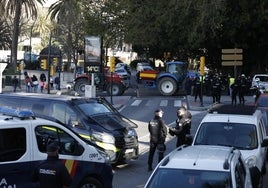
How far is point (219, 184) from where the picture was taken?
21.3ft

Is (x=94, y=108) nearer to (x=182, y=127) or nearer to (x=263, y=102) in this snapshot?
(x=182, y=127)

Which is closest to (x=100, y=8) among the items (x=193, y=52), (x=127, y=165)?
(x=193, y=52)

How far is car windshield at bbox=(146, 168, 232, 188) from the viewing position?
6508mm

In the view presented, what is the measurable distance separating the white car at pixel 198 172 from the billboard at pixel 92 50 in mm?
31615

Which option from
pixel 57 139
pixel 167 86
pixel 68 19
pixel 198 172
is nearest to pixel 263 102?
pixel 57 139

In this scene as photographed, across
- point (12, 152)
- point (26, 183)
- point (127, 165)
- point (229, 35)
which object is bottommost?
point (127, 165)

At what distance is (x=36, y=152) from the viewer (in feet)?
27.6

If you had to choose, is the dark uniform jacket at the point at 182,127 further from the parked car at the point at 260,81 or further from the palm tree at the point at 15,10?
the palm tree at the point at 15,10

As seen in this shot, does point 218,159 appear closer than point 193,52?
Yes

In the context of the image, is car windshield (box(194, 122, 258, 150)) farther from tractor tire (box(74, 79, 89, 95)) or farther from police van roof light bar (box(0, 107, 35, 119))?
tractor tire (box(74, 79, 89, 95))

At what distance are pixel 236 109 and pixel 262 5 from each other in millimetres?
33768

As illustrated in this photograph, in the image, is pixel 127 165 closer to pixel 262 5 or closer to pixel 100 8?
pixel 262 5

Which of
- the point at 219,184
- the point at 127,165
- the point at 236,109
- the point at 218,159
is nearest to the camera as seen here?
the point at 219,184

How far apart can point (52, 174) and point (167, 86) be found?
3486cm
